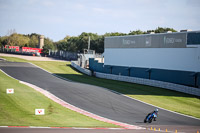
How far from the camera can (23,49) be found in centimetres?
12356

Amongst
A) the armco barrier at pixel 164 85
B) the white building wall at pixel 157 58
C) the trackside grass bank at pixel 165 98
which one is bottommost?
the trackside grass bank at pixel 165 98

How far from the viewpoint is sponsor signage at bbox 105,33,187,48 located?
45.4 m

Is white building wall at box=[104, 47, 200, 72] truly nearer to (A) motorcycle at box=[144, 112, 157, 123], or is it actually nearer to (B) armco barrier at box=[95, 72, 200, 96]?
(B) armco barrier at box=[95, 72, 200, 96]

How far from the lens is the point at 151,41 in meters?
51.4

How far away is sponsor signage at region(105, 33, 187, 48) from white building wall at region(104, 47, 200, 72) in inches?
28.0

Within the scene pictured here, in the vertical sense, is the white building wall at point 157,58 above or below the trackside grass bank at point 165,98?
above

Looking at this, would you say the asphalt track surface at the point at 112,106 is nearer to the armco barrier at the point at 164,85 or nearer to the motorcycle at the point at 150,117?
the motorcycle at the point at 150,117

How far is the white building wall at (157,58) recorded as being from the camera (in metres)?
43.0

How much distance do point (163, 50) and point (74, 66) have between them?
25367mm

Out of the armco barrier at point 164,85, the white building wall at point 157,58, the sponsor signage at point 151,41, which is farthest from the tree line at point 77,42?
the armco barrier at point 164,85

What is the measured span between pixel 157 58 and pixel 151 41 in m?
3.76

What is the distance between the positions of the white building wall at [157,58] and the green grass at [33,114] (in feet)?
81.4

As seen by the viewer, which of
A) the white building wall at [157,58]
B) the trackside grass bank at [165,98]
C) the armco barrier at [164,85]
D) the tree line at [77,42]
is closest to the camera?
the trackside grass bank at [165,98]

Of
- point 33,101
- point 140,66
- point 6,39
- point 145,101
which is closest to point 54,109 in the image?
point 33,101
